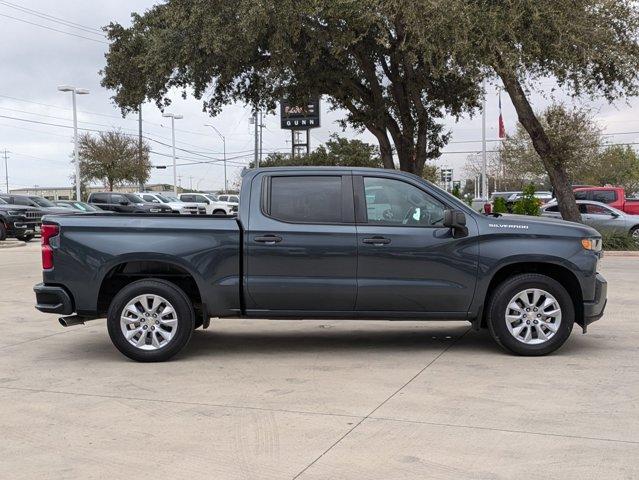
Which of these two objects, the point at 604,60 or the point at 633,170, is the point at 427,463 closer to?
the point at 604,60

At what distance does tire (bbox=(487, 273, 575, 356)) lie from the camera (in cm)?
671

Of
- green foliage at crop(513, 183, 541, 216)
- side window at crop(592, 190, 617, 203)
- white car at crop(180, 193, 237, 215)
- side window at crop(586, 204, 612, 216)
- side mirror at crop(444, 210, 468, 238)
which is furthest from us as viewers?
white car at crop(180, 193, 237, 215)

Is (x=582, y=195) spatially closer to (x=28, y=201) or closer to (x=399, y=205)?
(x=399, y=205)

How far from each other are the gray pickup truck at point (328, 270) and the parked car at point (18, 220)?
829 inches

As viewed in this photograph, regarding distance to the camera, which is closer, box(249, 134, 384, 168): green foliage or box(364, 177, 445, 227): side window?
box(364, 177, 445, 227): side window

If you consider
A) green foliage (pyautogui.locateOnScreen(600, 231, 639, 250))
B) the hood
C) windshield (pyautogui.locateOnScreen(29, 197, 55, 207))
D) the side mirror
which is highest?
windshield (pyautogui.locateOnScreen(29, 197, 55, 207))

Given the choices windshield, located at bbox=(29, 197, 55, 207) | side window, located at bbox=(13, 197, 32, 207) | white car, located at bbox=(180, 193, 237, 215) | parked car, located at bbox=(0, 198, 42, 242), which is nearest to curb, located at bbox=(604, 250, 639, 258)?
parked car, located at bbox=(0, 198, 42, 242)

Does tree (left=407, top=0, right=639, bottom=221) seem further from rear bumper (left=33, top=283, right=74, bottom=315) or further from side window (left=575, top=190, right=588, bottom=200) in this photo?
rear bumper (left=33, top=283, right=74, bottom=315)

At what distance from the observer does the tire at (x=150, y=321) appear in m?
6.70

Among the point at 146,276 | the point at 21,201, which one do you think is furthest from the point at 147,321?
the point at 21,201

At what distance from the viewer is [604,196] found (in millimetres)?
25078

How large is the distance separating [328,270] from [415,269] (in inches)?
34.2

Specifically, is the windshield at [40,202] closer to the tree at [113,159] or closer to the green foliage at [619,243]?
the green foliage at [619,243]

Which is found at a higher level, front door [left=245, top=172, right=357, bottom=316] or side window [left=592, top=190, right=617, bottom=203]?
side window [left=592, top=190, right=617, bottom=203]
